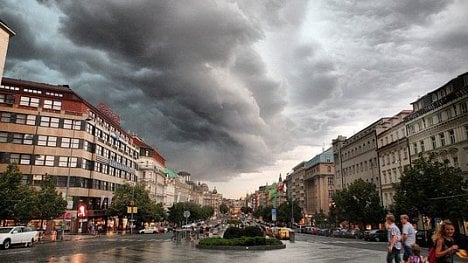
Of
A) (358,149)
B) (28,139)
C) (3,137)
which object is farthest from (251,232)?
(358,149)

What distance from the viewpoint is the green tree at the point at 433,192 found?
130 ft

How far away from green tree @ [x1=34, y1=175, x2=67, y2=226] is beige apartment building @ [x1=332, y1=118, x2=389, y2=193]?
175ft

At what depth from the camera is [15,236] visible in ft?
102

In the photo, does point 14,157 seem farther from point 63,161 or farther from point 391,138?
point 391,138

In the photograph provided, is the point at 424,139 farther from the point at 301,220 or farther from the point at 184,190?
the point at 184,190

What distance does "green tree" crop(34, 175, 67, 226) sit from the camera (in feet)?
161

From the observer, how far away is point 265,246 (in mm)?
29766

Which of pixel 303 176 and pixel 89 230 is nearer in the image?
pixel 89 230

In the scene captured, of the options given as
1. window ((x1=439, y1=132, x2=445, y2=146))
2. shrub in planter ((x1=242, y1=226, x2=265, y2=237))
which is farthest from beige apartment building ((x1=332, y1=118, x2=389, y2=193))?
shrub in planter ((x1=242, y1=226, x2=265, y2=237))

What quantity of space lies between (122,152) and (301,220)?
65029 mm

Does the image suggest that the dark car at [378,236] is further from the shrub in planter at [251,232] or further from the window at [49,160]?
the window at [49,160]

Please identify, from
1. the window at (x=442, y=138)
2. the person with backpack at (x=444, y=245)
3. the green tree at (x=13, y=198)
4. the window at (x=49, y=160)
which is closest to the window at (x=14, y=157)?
the window at (x=49, y=160)

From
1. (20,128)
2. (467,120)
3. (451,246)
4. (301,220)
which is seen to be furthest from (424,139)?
(301,220)

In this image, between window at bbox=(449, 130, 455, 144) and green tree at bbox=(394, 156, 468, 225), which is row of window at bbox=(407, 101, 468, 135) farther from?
green tree at bbox=(394, 156, 468, 225)
